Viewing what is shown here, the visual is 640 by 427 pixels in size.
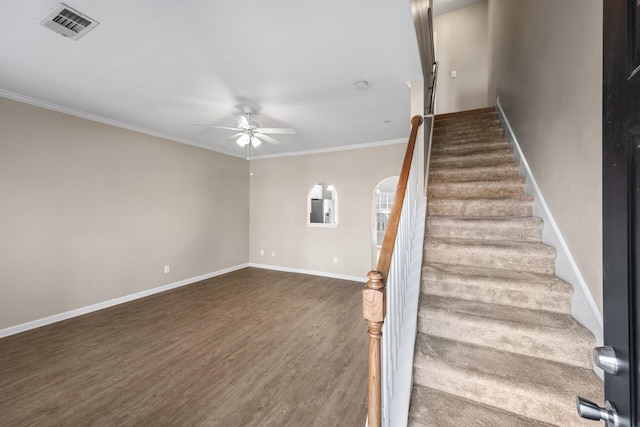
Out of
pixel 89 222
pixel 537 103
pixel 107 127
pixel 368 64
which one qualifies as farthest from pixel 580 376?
pixel 107 127

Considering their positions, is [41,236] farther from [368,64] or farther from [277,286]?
[368,64]

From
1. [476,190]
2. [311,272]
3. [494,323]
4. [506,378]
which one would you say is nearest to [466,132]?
[476,190]

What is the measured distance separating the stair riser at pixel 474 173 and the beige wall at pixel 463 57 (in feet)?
9.99

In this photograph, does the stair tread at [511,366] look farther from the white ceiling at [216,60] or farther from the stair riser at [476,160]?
the white ceiling at [216,60]

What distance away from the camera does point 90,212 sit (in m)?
3.59

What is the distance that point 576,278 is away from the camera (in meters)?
1.63

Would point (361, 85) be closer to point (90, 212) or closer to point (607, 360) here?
point (607, 360)

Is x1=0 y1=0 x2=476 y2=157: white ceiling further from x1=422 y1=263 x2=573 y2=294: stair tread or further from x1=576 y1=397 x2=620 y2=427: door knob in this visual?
x1=576 y1=397 x2=620 y2=427: door knob

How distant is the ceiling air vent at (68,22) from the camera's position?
173 centimetres

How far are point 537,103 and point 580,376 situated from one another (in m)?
2.16

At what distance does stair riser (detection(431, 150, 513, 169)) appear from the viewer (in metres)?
2.88

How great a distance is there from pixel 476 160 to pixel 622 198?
109 inches

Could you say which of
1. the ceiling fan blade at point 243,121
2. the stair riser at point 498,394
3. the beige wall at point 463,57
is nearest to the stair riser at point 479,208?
the stair riser at point 498,394

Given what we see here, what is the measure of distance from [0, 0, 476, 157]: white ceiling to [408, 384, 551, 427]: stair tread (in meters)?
2.40
